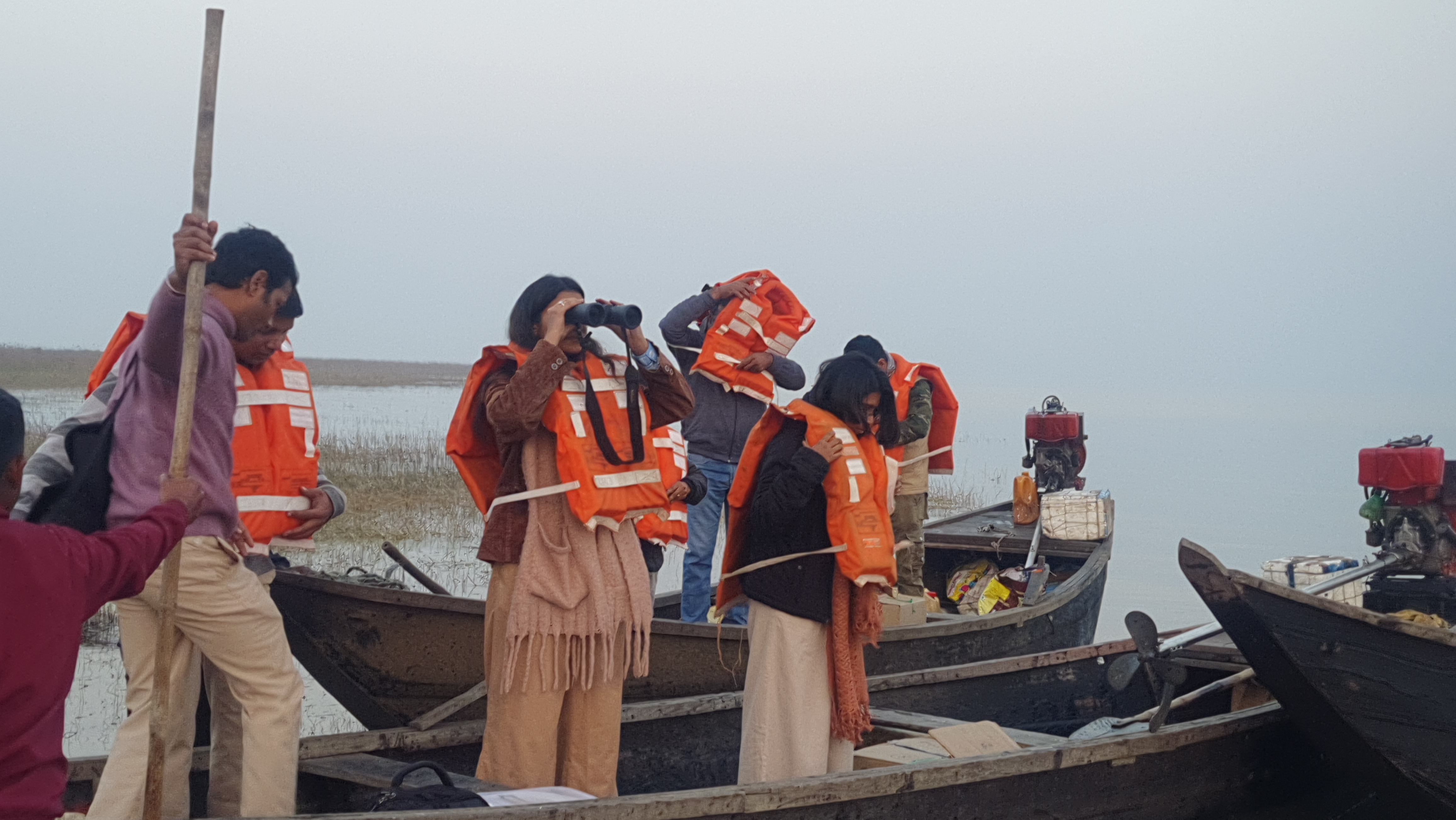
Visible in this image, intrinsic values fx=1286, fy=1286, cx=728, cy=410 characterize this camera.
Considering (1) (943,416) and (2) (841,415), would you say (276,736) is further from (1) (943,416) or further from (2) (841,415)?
(1) (943,416)

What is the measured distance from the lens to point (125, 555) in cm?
217

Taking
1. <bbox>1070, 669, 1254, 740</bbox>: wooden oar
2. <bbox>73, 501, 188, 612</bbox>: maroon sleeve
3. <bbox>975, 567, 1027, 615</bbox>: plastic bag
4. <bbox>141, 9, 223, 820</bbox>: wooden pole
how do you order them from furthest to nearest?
<bbox>975, 567, 1027, 615</bbox>: plastic bag → <bbox>1070, 669, 1254, 740</bbox>: wooden oar → <bbox>141, 9, 223, 820</bbox>: wooden pole → <bbox>73, 501, 188, 612</bbox>: maroon sleeve

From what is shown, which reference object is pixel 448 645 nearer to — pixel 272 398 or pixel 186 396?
pixel 272 398

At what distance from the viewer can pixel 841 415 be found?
12.3ft

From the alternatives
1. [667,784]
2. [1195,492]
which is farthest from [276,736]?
[1195,492]

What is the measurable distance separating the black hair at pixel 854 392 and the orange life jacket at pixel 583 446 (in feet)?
1.75

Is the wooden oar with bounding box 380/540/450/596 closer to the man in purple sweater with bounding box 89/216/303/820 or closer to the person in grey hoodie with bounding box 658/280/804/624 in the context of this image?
the person in grey hoodie with bounding box 658/280/804/624

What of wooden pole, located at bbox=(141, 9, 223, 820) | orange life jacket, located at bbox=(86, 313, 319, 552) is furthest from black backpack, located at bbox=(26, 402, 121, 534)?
orange life jacket, located at bbox=(86, 313, 319, 552)

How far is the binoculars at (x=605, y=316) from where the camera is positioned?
3.49 m

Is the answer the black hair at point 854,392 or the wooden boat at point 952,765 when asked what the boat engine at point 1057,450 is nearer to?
the wooden boat at point 952,765

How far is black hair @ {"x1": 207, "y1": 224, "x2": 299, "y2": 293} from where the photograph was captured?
3082 mm

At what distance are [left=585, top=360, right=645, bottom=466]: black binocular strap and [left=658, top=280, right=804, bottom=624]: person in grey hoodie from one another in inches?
80.5

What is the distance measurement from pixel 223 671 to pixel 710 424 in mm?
2966

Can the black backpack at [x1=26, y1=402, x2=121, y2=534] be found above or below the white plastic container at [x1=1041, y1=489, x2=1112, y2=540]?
above
